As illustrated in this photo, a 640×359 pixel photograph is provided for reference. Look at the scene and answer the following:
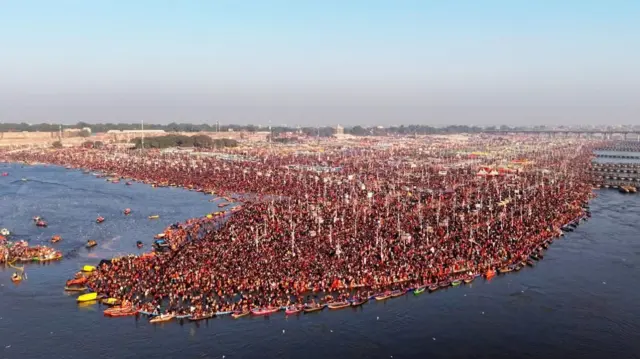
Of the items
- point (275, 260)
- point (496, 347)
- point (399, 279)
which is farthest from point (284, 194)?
point (496, 347)

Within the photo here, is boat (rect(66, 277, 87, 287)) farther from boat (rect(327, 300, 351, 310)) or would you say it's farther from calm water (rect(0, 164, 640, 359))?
boat (rect(327, 300, 351, 310))

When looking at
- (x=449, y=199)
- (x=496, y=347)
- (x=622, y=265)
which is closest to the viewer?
(x=496, y=347)

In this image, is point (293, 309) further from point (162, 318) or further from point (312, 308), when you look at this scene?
point (162, 318)

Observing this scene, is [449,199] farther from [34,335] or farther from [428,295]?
[34,335]

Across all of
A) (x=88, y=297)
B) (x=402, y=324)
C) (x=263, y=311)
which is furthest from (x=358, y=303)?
(x=88, y=297)

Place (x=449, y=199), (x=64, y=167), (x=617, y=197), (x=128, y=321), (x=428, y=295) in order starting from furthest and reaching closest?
(x=64, y=167) → (x=617, y=197) → (x=449, y=199) → (x=428, y=295) → (x=128, y=321)

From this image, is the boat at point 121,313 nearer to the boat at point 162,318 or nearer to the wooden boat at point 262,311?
the boat at point 162,318

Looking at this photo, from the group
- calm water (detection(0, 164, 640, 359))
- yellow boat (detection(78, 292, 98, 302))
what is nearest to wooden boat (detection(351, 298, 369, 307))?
calm water (detection(0, 164, 640, 359))
